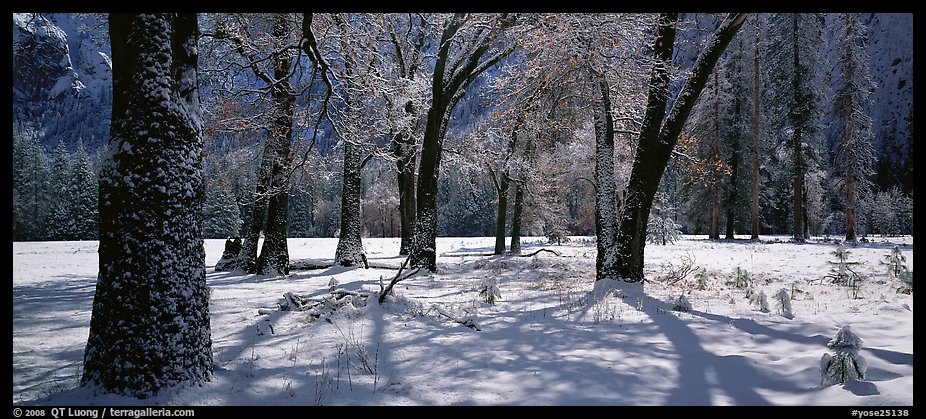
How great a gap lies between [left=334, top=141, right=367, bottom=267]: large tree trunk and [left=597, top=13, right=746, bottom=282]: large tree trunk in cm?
866

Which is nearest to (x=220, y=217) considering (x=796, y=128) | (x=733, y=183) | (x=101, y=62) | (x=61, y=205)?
(x=61, y=205)

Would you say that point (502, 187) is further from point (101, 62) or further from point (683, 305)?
point (101, 62)

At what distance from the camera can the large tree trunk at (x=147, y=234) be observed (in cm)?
325

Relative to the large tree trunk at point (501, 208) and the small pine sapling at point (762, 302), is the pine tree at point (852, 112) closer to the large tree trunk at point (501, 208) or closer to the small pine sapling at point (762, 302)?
the large tree trunk at point (501, 208)

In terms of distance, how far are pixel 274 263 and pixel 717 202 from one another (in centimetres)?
3164

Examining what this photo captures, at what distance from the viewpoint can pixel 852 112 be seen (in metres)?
23.0

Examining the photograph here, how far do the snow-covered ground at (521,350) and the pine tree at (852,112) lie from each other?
763 inches

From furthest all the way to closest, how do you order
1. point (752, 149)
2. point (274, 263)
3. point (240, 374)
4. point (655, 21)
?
point (752, 149)
point (274, 263)
point (655, 21)
point (240, 374)

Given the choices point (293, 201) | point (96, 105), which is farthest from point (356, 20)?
point (96, 105)

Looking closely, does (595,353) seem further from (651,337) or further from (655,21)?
(655,21)

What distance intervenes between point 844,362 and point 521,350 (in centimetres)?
275

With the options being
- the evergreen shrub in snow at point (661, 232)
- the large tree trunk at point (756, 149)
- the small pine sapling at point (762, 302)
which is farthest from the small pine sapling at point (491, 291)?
the large tree trunk at point (756, 149)

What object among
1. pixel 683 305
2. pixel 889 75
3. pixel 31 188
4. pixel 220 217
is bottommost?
pixel 683 305

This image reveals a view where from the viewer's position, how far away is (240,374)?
12.4 ft
